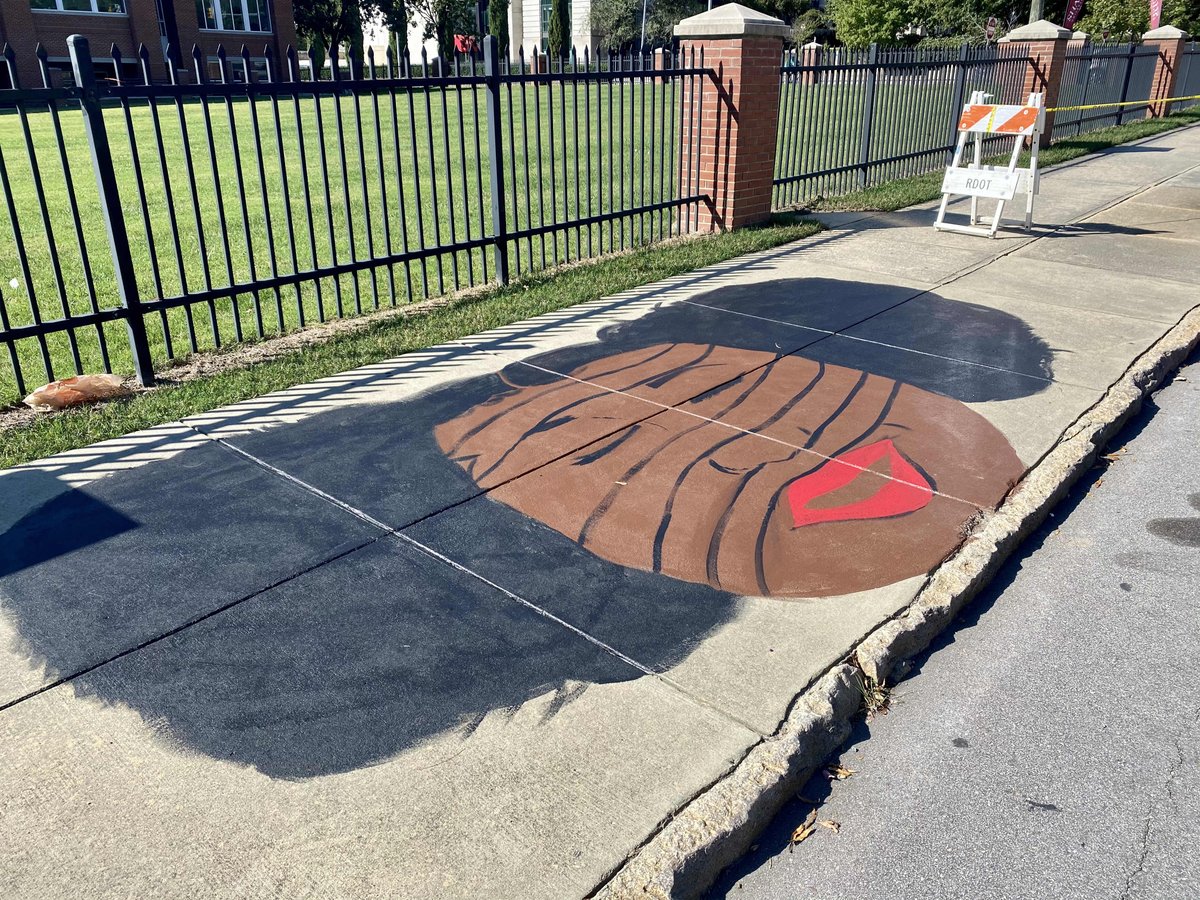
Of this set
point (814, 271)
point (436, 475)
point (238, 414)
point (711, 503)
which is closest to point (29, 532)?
point (238, 414)

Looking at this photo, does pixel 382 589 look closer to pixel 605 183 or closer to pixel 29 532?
pixel 29 532

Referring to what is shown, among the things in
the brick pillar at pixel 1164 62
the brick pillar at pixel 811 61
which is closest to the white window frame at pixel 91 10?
the brick pillar at pixel 811 61

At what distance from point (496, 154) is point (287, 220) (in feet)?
6.56

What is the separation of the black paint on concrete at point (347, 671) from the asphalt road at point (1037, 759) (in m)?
0.86

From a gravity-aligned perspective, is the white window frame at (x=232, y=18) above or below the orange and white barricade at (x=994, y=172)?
above

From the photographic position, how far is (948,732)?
285cm

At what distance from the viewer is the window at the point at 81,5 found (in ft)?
126

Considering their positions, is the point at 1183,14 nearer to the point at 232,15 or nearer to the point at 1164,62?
the point at 1164,62

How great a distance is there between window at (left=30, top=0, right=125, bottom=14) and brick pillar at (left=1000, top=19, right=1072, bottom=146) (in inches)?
1586

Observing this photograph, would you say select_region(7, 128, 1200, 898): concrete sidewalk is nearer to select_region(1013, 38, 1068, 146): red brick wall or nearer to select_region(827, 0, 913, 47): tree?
select_region(1013, 38, 1068, 146): red brick wall

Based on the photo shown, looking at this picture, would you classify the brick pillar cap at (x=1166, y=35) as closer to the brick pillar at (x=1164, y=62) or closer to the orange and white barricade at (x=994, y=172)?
the brick pillar at (x=1164, y=62)

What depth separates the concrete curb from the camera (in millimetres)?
2281

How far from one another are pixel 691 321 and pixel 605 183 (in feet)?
21.8

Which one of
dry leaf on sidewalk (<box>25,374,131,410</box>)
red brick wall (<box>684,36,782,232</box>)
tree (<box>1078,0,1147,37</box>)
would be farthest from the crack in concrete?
tree (<box>1078,0,1147,37</box>)
